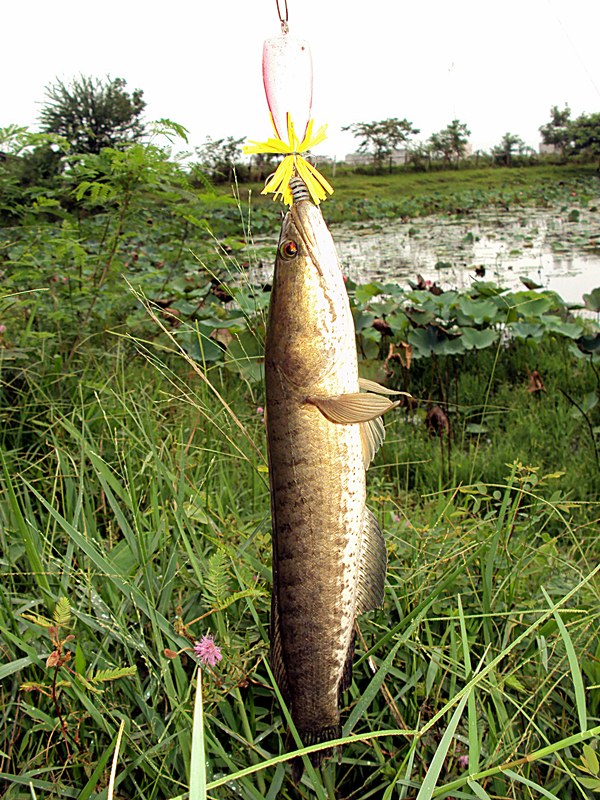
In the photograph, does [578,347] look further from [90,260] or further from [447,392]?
[90,260]

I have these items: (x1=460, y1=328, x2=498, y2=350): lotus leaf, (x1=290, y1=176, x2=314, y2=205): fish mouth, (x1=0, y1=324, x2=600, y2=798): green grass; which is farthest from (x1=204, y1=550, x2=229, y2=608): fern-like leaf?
(x1=460, y1=328, x2=498, y2=350): lotus leaf

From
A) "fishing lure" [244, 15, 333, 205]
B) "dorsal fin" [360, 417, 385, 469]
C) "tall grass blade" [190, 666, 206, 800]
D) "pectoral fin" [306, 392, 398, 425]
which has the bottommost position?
"tall grass blade" [190, 666, 206, 800]

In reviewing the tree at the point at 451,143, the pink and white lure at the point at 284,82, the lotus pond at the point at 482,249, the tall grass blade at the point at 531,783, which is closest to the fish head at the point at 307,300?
the pink and white lure at the point at 284,82

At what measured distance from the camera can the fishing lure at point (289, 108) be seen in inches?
50.6

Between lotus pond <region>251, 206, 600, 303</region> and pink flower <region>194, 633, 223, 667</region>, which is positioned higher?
pink flower <region>194, 633, 223, 667</region>

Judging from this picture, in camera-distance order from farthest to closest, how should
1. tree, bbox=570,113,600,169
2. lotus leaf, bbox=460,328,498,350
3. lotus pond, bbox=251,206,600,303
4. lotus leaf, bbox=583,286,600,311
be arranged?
tree, bbox=570,113,600,169, lotus pond, bbox=251,206,600,303, lotus leaf, bbox=583,286,600,311, lotus leaf, bbox=460,328,498,350

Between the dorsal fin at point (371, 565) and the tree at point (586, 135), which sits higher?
the tree at point (586, 135)

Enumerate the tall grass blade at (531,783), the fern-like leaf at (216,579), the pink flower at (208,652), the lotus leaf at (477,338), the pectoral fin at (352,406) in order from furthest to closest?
the lotus leaf at (477,338) → the fern-like leaf at (216,579) → the pink flower at (208,652) → the tall grass blade at (531,783) → the pectoral fin at (352,406)

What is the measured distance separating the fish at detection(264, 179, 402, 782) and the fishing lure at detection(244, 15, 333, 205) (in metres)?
0.04

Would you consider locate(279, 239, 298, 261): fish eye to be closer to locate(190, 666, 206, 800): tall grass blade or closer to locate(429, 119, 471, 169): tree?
locate(190, 666, 206, 800): tall grass blade

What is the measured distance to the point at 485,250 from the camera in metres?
12.7

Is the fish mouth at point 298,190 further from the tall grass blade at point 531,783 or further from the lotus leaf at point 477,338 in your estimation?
the lotus leaf at point 477,338

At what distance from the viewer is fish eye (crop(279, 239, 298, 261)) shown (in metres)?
1.32

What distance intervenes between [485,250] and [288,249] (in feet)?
39.8
